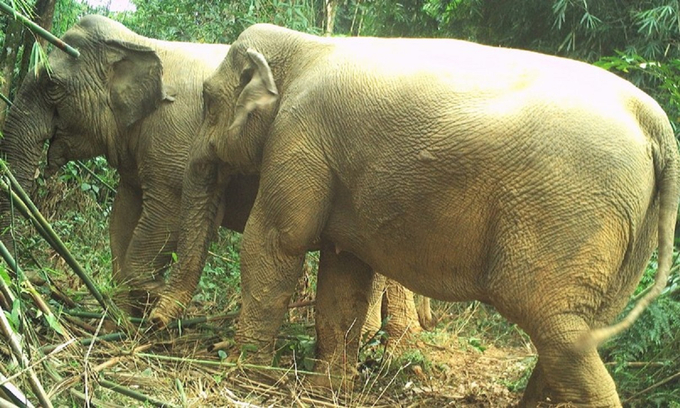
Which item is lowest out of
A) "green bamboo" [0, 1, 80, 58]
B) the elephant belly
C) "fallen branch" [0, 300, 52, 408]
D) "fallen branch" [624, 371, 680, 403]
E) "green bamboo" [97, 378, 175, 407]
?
"fallen branch" [624, 371, 680, 403]

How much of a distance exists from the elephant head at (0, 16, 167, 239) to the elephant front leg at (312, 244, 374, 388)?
6.57 ft

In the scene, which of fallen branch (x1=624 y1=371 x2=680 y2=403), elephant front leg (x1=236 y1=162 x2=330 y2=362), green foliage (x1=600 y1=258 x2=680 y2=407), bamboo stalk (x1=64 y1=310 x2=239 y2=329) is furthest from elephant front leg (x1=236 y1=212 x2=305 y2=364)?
fallen branch (x1=624 y1=371 x2=680 y2=403)

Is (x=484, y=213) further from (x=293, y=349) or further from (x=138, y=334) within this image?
(x=138, y=334)

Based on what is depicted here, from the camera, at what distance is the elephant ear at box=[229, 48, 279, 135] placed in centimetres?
581

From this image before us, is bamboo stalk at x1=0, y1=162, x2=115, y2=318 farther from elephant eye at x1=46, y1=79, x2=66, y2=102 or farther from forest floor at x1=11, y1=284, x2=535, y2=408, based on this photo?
elephant eye at x1=46, y1=79, x2=66, y2=102

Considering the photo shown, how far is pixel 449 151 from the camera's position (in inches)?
188

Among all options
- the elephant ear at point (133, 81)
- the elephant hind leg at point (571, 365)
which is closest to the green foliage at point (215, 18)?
the elephant ear at point (133, 81)

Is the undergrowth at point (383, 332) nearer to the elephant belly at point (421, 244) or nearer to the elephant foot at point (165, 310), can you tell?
the elephant foot at point (165, 310)

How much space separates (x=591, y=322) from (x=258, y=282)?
2.01m

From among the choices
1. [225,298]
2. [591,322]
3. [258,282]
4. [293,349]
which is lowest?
[225,298]

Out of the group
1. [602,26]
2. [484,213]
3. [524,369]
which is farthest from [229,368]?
[602,26]

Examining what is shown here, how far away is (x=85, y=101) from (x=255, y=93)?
2.10m

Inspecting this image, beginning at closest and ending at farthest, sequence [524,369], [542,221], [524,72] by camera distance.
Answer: [542,221] → [524,72] → [524,369]

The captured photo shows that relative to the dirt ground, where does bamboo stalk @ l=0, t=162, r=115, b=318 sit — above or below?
above
